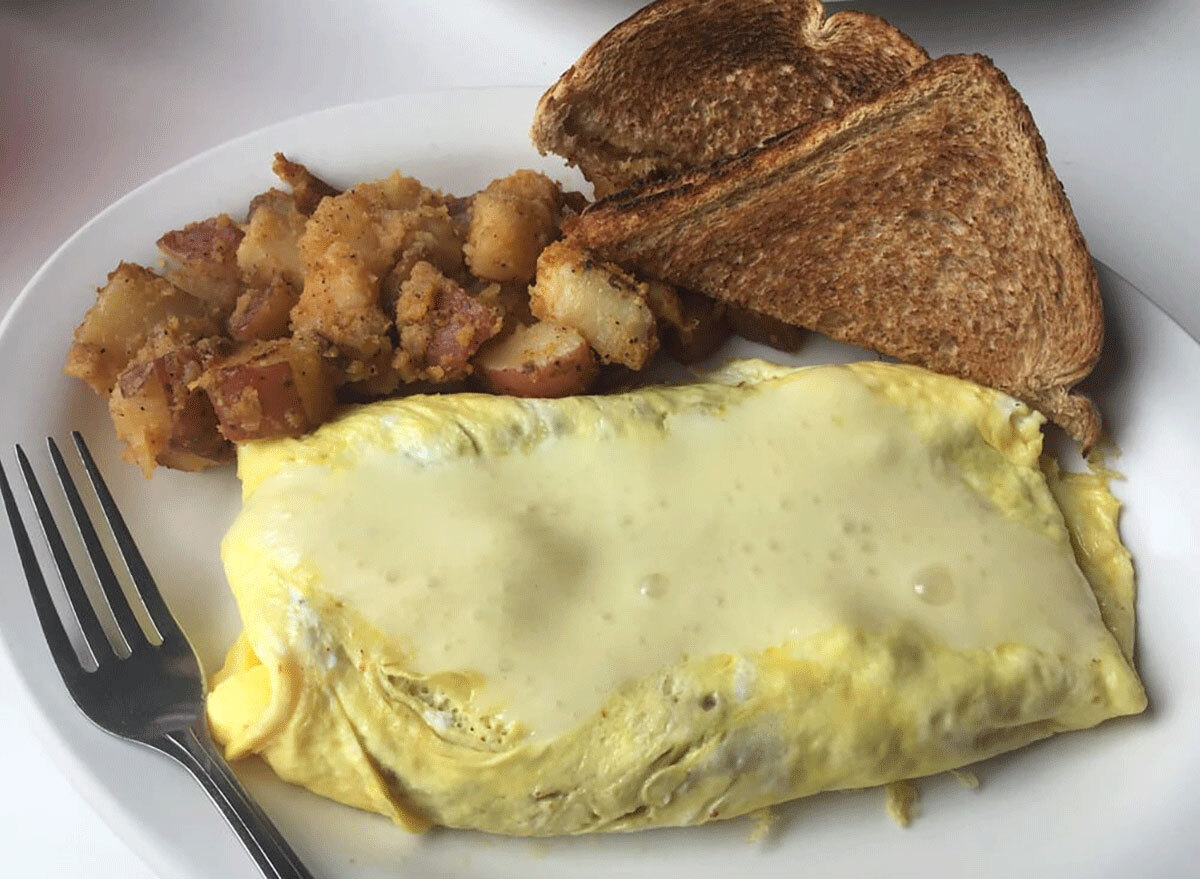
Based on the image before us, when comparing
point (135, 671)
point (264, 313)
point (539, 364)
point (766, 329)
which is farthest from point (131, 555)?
point (766, 329)

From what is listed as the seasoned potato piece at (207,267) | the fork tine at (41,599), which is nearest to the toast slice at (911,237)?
the seasoned potato piece at (207,267)

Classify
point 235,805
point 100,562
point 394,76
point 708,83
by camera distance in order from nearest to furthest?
point 235,805 → point 100,562 → point 708,83 → point 394,76

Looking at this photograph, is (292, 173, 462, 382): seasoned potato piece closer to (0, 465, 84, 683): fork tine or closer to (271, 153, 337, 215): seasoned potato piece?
(271, 153, 337, 215): seasoned potato piece

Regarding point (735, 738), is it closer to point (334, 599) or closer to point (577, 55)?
point (334, 599)

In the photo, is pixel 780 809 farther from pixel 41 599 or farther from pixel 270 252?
pixel 270 252

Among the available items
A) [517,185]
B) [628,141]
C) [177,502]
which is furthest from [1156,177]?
[177,502]

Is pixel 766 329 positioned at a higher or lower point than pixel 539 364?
lower

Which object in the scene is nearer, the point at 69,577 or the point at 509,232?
the point at 69,577
